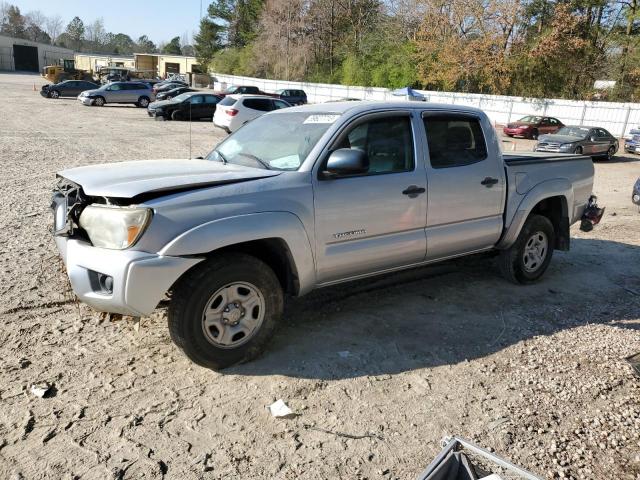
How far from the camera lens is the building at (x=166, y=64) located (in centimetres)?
8344

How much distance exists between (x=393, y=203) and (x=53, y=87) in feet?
123

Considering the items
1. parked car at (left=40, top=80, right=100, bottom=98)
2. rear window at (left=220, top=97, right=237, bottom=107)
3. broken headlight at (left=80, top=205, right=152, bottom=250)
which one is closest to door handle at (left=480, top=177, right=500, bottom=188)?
broken headlight at (left=80, top=205, right=152, bottom=250)

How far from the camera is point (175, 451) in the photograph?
2.97 m

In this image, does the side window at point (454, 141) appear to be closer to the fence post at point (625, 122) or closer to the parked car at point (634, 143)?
the parked car at point (634, 143)

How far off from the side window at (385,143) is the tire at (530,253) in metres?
1.86

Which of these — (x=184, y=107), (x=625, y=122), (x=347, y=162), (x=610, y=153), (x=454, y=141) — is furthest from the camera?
(x=625, y=122)

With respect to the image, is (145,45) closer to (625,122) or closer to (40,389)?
(625,122)

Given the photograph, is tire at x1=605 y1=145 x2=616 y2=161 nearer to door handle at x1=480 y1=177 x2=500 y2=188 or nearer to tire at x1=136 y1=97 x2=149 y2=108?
door handle at x1=480 y1=177 x2=500 y2=188

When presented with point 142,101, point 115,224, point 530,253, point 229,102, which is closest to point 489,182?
point 530,253

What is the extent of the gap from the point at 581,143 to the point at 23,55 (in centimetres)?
9626

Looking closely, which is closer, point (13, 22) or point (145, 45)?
point (13, 22)

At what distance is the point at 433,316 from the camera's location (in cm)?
492

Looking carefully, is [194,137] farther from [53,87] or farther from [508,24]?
[508,24]

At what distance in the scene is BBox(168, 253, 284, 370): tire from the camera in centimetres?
353
